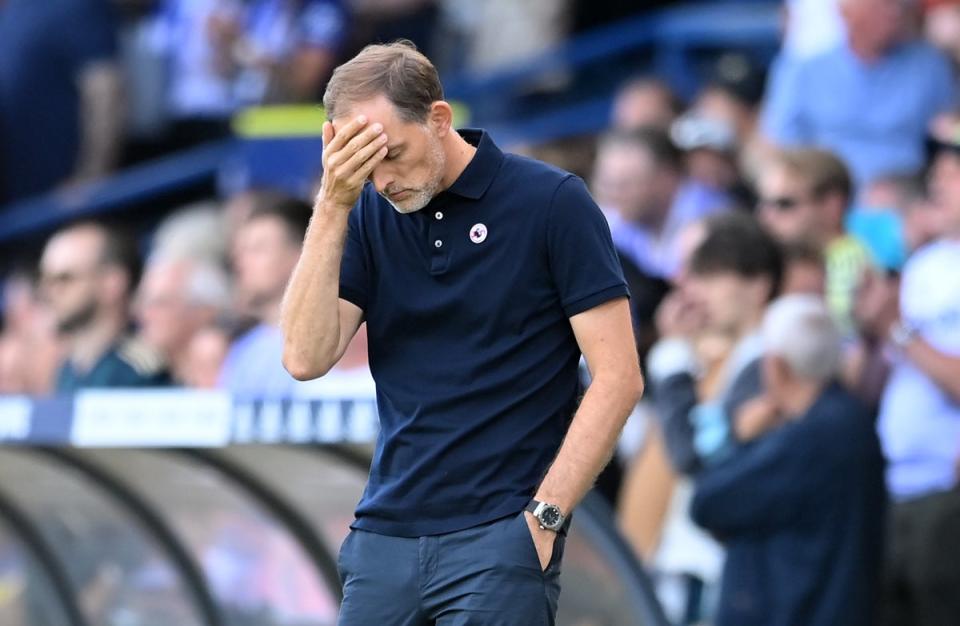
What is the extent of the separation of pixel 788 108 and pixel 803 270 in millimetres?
2396

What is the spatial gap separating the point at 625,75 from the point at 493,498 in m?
8.95

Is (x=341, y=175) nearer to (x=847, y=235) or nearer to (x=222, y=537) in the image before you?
(x=222, y=537)

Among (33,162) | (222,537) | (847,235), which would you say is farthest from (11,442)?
(33,162)

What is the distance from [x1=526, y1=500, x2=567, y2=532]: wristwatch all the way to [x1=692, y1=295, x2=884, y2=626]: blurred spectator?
2.58 metres

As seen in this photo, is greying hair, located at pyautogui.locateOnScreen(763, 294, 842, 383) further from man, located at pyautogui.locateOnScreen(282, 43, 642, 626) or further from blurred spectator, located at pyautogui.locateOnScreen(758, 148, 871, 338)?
man, located at pyautogui.locateOnScreen(282, 43, 642, 626)

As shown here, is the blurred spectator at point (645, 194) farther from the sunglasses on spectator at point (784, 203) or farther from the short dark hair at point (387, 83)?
the short dark hair at point (387, 83)

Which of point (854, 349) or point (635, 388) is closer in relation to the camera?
point (635, 388)

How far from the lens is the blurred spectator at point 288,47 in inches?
484

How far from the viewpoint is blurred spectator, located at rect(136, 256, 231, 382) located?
8703 millimetres

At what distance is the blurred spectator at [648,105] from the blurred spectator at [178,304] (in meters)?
2.72

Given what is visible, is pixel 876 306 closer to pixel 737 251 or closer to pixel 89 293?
pixel 737 251

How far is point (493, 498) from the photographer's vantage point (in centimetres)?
402

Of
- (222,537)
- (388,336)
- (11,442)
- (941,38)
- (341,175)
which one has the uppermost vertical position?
(941,38)

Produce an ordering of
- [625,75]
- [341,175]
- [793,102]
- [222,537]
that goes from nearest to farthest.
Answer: [341,175] < [222,537] < [793,102] < [625,75]
